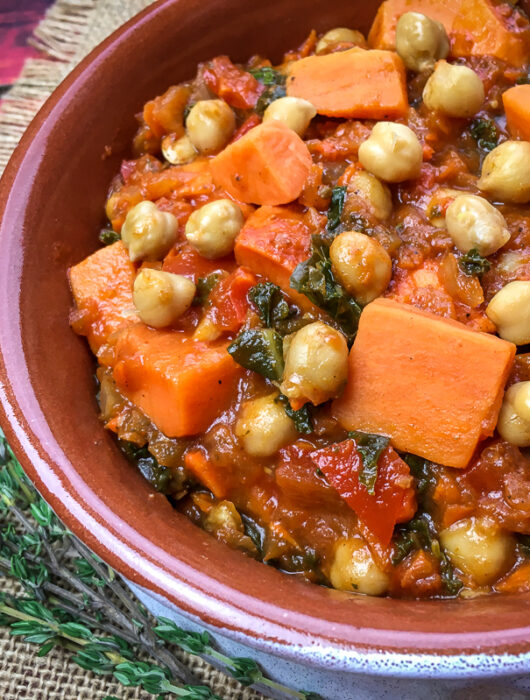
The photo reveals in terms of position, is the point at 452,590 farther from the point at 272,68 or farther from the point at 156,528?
the point at 272,68

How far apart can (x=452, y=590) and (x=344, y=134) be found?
1806mm

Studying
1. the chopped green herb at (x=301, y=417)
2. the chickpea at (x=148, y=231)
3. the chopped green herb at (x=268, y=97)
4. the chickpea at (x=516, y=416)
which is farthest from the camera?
the chopped green herb at (x=268, y=97)

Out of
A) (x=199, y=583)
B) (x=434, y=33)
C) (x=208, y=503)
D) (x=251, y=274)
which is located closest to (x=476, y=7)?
(x=434, y=33)

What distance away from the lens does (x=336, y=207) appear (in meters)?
2.95

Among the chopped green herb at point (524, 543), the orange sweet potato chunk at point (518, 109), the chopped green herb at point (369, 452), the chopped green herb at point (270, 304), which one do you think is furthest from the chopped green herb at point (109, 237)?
the chopped green herb at point (524, 543)

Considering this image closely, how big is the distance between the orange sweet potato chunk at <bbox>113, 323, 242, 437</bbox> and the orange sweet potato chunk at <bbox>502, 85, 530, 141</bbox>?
1443 mm

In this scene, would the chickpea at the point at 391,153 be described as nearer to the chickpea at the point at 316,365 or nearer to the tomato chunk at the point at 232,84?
the chickpea at the point at 316,365

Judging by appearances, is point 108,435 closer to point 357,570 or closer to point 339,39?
point 357,570

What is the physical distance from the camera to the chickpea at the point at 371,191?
291 cm

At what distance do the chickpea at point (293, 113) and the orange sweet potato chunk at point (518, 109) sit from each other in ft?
2.52

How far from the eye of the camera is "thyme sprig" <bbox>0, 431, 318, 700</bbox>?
2961 millimetres

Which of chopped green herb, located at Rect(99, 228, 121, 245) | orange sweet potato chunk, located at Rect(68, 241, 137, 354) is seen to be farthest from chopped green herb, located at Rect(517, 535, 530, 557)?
chopped green herb, located at Rect(99, 228, 121, 245)

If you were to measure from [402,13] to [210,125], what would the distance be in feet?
3.41

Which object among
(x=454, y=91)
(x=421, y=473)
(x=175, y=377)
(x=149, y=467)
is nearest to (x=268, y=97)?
(x=454, y=91)
